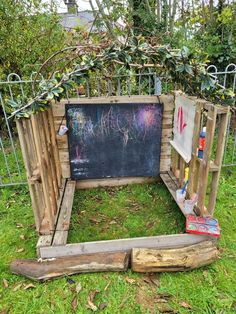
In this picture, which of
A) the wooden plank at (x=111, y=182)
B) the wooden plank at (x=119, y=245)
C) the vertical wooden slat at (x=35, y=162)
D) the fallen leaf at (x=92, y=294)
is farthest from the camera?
the wooden plank at (x=111, y=182)

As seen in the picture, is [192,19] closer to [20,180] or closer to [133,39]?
[133,39]

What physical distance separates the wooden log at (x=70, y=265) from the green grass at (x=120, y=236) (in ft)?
0.20

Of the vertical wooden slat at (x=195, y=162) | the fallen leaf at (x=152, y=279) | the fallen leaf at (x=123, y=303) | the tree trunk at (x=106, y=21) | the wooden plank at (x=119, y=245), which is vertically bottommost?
the fallen leaf at (x=152, y=279)

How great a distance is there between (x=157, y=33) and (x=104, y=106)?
120 inches

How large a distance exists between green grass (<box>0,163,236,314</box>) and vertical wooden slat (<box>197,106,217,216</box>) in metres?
0.46

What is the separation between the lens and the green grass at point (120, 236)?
2014 mm

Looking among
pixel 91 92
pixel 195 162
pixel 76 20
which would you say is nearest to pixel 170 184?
pixel 195 162

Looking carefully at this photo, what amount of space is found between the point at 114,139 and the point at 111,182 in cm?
67

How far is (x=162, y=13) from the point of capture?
228 inches

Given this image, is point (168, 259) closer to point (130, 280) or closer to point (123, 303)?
point (130, 280)

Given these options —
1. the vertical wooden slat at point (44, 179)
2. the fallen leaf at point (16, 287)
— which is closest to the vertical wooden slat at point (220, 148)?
the vertical wooden slat at point (44, 179)

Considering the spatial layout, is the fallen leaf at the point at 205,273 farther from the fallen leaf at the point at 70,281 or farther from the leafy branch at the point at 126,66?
the leafy branch at the point at 126,66

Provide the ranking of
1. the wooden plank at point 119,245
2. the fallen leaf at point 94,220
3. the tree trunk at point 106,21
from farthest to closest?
the tree trunk at point 106,21 → the fallen leaf at point 94,220 → the wooden plank at point 119,245

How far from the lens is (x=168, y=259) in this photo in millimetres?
2215
